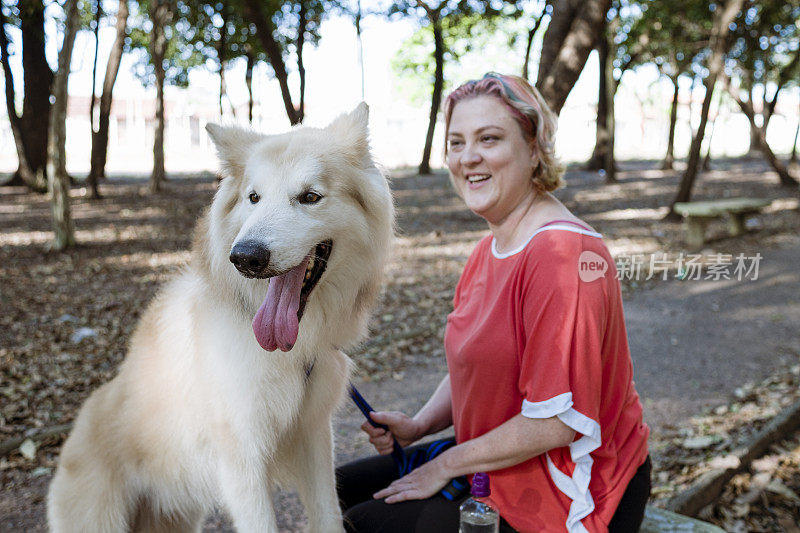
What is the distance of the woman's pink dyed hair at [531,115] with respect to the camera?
224cm

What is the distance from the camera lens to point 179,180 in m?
19.5

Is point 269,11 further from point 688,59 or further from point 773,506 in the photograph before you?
point 773,506

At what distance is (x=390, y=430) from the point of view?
103 inches

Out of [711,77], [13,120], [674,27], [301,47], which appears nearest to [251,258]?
[711,77]

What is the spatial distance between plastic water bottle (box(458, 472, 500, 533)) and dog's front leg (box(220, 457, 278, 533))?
0.71m

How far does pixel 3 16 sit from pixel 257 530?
19472mm

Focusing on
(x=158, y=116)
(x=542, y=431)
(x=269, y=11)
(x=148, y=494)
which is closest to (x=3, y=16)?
(x=158, y=116)

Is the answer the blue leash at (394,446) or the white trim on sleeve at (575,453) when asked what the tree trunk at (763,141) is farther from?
the white trim on sleeve at (575,453)

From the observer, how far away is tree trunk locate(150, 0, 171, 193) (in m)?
14.7

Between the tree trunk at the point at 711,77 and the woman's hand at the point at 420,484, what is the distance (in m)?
10.6

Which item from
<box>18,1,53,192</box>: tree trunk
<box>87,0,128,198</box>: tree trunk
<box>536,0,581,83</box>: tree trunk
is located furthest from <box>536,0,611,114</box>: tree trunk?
<box>18,1,53,192</box>: tree trunk

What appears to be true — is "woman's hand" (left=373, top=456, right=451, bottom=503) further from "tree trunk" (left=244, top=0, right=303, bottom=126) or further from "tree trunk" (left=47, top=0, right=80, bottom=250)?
"tree trunk" (left=244, top=0, right=303, bottom=126)

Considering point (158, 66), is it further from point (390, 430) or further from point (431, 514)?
point (431, 514)

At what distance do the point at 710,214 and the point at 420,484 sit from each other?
8817 millimetres
